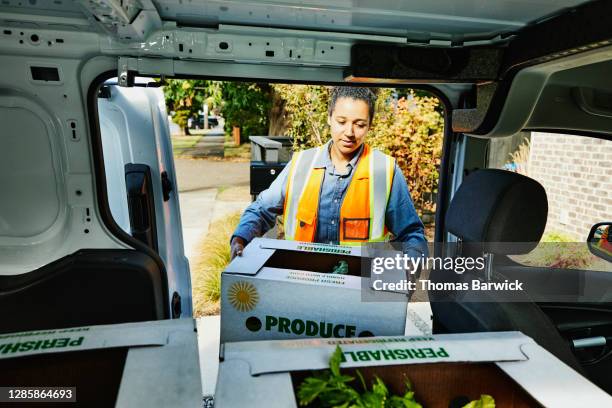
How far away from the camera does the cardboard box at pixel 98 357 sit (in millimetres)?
1057

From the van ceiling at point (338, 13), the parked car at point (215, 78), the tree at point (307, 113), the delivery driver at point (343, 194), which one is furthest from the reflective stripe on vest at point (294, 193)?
the tree at point (307, 113)

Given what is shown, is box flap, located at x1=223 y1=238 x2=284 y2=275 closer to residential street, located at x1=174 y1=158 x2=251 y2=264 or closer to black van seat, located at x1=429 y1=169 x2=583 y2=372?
black van seat, located at x1=429 y1=169 x2=583 y2=372

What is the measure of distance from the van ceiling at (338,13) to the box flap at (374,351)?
45.2 inches

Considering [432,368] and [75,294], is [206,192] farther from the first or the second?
[432,368]

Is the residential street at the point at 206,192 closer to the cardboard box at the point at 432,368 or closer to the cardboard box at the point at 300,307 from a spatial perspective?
the cardboard box at the point at 300,307

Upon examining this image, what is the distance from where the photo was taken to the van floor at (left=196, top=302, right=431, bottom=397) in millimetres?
3264

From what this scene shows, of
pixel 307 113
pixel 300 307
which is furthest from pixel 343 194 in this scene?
pixel 307 113

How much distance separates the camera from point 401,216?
289cm

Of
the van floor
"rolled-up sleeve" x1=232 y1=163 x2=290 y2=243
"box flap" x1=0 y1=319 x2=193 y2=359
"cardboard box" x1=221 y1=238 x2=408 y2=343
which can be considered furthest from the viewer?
the van floor

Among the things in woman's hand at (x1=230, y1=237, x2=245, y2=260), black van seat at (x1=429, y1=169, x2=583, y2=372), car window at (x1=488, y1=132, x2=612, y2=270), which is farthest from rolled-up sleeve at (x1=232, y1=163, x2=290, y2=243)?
car window at (x1=488, y1=132, x2=612, y2=270)

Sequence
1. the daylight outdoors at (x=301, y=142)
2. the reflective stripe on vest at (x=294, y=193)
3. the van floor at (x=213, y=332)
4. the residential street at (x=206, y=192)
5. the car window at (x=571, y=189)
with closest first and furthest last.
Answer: the reflective stripe on vest at (x=294, y=193), the van floor at (x=213, y=332), the car window at (x=571, y=189), the daylight outdoors at (x=301, y=142), the residential street at (x=206, y=192)

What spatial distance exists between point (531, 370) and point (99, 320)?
1720 mm

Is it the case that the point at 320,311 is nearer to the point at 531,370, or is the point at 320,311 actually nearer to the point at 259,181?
the point at 531,370

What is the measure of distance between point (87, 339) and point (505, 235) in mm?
1653
